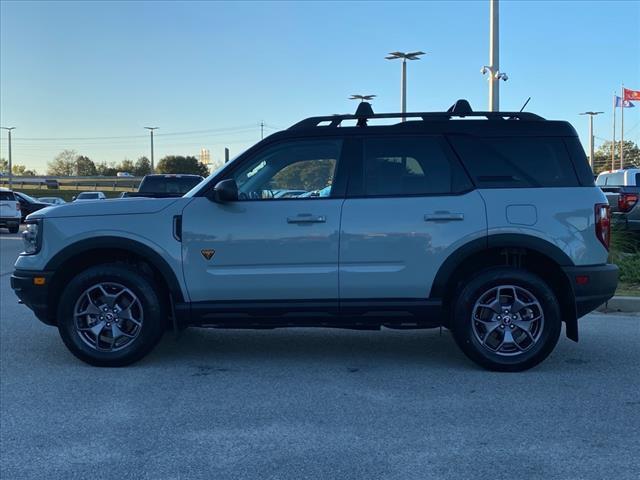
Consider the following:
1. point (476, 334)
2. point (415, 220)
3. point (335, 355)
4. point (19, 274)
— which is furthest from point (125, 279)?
point (476, 334)

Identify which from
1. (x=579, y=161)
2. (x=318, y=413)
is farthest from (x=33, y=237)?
(x=579, y=161)

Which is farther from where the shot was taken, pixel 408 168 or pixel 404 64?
pixel 404 64

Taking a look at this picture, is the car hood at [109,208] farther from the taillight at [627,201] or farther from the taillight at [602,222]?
the taillight at [627,201]

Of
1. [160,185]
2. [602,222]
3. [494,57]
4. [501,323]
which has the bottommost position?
[501,323]

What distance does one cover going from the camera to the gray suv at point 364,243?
5082 mm

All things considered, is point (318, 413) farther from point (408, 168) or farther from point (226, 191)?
point (408, 168)

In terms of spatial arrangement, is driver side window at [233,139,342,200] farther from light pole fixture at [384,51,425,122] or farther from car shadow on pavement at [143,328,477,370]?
light pole fixture at [384,51,425,122]

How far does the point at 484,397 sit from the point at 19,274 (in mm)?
3869

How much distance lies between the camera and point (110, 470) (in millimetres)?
3438

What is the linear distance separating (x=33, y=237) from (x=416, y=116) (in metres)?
3.36

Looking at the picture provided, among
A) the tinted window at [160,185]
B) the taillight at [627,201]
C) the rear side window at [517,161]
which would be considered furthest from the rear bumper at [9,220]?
the rear side window at [517,161]

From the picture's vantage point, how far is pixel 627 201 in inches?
489

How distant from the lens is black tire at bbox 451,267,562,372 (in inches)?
200

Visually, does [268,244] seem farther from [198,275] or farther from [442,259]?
[442,259]
